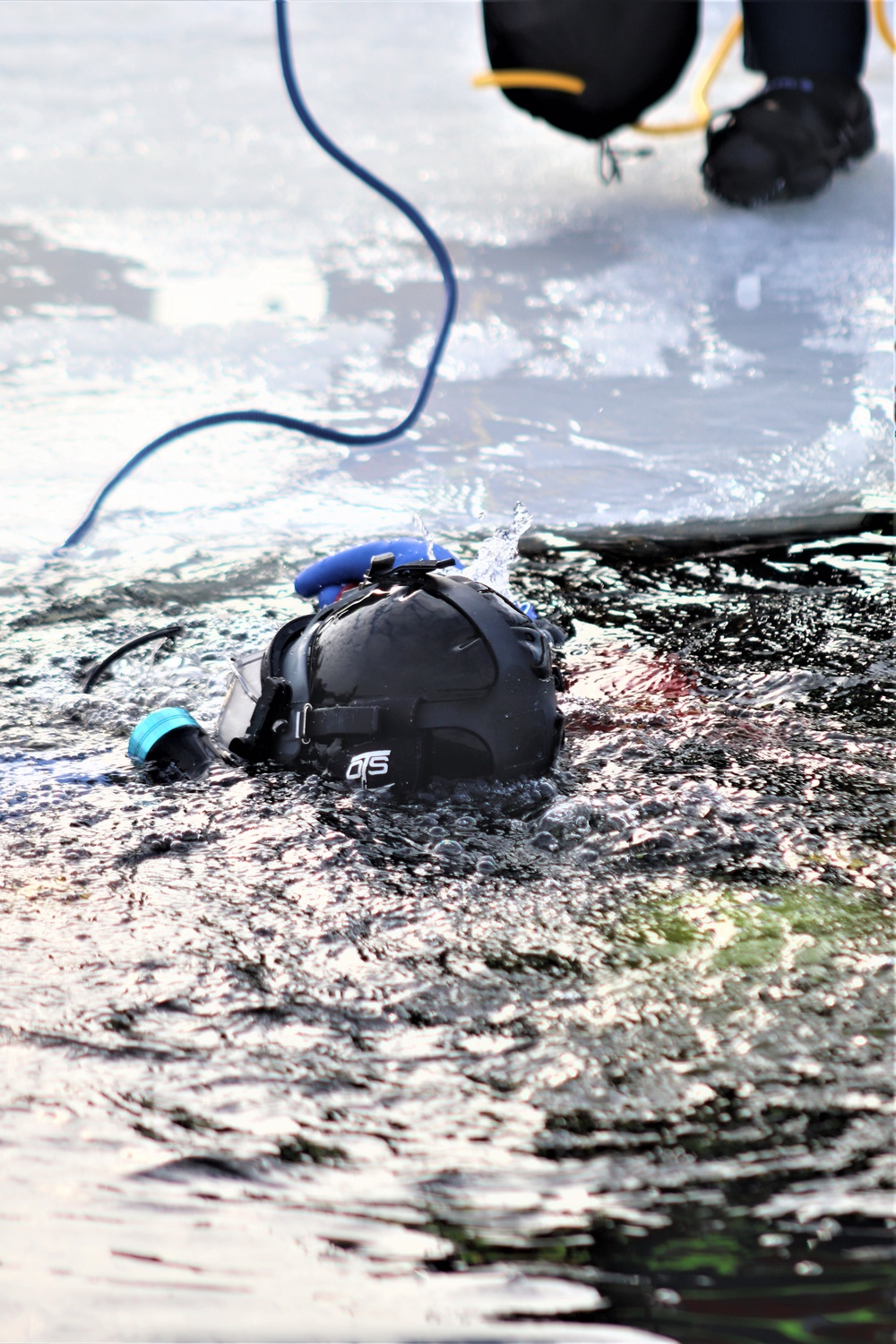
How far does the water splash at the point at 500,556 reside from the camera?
3.03m

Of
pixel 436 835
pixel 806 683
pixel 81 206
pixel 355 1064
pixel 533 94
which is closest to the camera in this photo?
pixel 355 1064

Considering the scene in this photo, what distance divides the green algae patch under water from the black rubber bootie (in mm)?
3736

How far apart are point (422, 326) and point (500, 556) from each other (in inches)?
89.2

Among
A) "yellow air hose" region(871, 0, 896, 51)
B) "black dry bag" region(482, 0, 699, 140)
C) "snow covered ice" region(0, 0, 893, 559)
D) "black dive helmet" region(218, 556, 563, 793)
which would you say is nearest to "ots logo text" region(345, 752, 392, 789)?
"black dive helmet" region(218, 556, 563, 793)

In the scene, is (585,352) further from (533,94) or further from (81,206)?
(81,206)

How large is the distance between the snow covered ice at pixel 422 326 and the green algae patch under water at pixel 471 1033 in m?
1.25

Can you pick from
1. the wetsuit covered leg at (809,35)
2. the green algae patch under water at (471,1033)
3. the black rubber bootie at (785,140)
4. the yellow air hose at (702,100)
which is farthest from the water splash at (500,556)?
the wetsuit covered leg at (809,35)

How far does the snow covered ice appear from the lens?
387 cm

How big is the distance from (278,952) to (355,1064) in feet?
0.97

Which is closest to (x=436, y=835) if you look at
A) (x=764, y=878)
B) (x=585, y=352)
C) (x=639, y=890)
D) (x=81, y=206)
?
(x=639, y=890)

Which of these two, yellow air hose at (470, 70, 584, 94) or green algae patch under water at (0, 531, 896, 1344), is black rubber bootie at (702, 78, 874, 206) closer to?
yellow air hose at (470, 70, 584, 94)

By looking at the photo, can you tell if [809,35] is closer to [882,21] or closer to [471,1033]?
[882,21]

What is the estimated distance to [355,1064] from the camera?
1.50m

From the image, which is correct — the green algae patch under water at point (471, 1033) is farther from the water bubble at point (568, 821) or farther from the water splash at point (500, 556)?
the water splash at point (500, 556)
